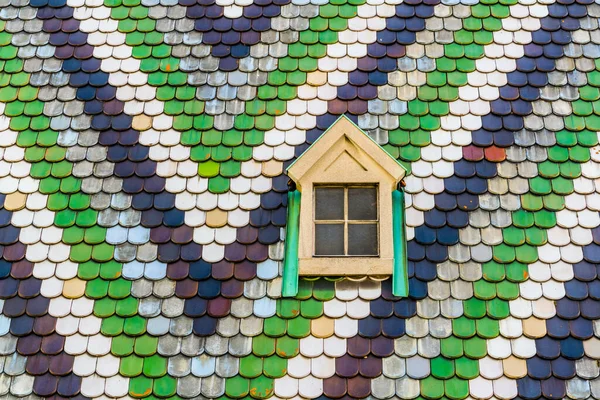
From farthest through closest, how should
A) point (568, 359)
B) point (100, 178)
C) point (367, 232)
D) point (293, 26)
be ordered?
1. point (293, 26)
2. point (100, 178)
3. point (367, 232)
4. point (568, 359)

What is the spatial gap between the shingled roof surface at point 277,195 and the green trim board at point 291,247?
0.09m

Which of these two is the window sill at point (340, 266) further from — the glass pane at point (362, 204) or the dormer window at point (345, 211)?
the glass pane at point (362, 204)

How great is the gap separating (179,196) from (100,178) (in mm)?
724

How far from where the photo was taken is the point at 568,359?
636 centimetres

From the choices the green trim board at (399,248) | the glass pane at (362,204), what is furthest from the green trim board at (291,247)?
the green trim board at (399,248)

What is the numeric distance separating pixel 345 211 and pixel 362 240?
0.28m

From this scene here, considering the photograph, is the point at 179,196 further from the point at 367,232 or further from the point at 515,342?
the point at 515,342

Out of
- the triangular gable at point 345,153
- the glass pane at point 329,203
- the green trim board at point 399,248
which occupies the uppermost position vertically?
the triangular gable at point 345,153

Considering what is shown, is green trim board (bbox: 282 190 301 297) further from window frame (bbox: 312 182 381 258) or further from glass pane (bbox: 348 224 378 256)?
glass pane (bbox: 348 224 378 256)

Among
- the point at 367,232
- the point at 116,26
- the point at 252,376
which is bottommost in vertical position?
the point at 252,376

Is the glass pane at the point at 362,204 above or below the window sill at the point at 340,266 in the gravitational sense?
above

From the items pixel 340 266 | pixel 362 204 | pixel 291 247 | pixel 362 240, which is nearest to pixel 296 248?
pixel 291 247

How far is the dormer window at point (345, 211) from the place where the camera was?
6.69m

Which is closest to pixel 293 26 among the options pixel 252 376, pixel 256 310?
pixel 256 310
